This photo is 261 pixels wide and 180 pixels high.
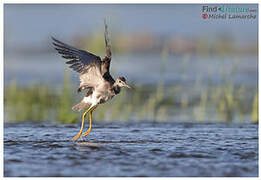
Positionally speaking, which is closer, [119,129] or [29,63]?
[119,129]

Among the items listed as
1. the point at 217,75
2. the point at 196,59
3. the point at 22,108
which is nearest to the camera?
the point at 22,108

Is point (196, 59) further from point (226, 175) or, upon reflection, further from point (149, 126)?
point (226, 175)

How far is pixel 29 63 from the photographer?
20.5 meters

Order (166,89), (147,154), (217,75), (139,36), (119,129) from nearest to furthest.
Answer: (147,154) < (119,129) < (166,89) < (217,75) < (139,36)

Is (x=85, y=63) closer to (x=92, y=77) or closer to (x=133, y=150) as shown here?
(x=92, y=77)

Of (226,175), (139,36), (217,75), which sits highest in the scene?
(139,36)

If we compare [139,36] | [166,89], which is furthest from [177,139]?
[139,36]

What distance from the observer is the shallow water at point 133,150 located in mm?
5934

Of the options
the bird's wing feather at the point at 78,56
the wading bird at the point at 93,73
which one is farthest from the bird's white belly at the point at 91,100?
the bird's wing feather at the point at 78,56

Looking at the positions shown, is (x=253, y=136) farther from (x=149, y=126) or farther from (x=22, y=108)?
(x=22, y=108)

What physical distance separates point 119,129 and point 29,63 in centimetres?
1224

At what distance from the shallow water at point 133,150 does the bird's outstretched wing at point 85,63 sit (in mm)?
876

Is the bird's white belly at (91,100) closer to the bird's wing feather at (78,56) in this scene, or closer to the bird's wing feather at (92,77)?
the bird's wing feather at (92,77)

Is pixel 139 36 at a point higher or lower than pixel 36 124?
higher
